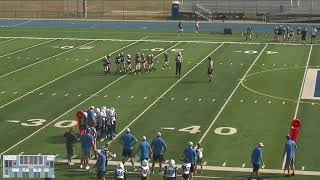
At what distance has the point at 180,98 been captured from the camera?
30969 millimetres

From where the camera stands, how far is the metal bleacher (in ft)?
230

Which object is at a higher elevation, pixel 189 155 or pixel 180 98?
pixel 180 98

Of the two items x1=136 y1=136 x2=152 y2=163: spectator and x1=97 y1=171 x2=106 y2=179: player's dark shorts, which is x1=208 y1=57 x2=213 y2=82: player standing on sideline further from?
x1=97 y1=171 x2=106 y2=179: player's dark shorts

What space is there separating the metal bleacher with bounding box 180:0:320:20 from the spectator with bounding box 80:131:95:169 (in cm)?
4962

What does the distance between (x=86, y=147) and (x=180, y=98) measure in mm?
10666

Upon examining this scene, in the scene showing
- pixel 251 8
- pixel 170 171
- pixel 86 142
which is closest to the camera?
pixel 170 171

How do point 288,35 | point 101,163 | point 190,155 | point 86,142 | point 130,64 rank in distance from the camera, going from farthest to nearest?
point 288,35
point 130,64
point 86,142
point 190,155
point 101,163

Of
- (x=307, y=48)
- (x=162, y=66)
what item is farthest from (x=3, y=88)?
(x=307, y=48)

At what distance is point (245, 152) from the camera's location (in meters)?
22.8

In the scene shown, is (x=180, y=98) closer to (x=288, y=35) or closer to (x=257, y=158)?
(x=257, y=158)

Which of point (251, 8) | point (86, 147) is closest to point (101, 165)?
point (86, 147)

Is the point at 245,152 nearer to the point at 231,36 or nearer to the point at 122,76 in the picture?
the point at 122,76

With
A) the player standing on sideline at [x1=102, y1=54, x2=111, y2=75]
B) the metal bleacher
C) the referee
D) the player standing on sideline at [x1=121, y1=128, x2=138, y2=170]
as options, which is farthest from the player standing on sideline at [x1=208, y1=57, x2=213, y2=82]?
the metal bleacher

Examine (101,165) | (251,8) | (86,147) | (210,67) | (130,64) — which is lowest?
(101,165)
